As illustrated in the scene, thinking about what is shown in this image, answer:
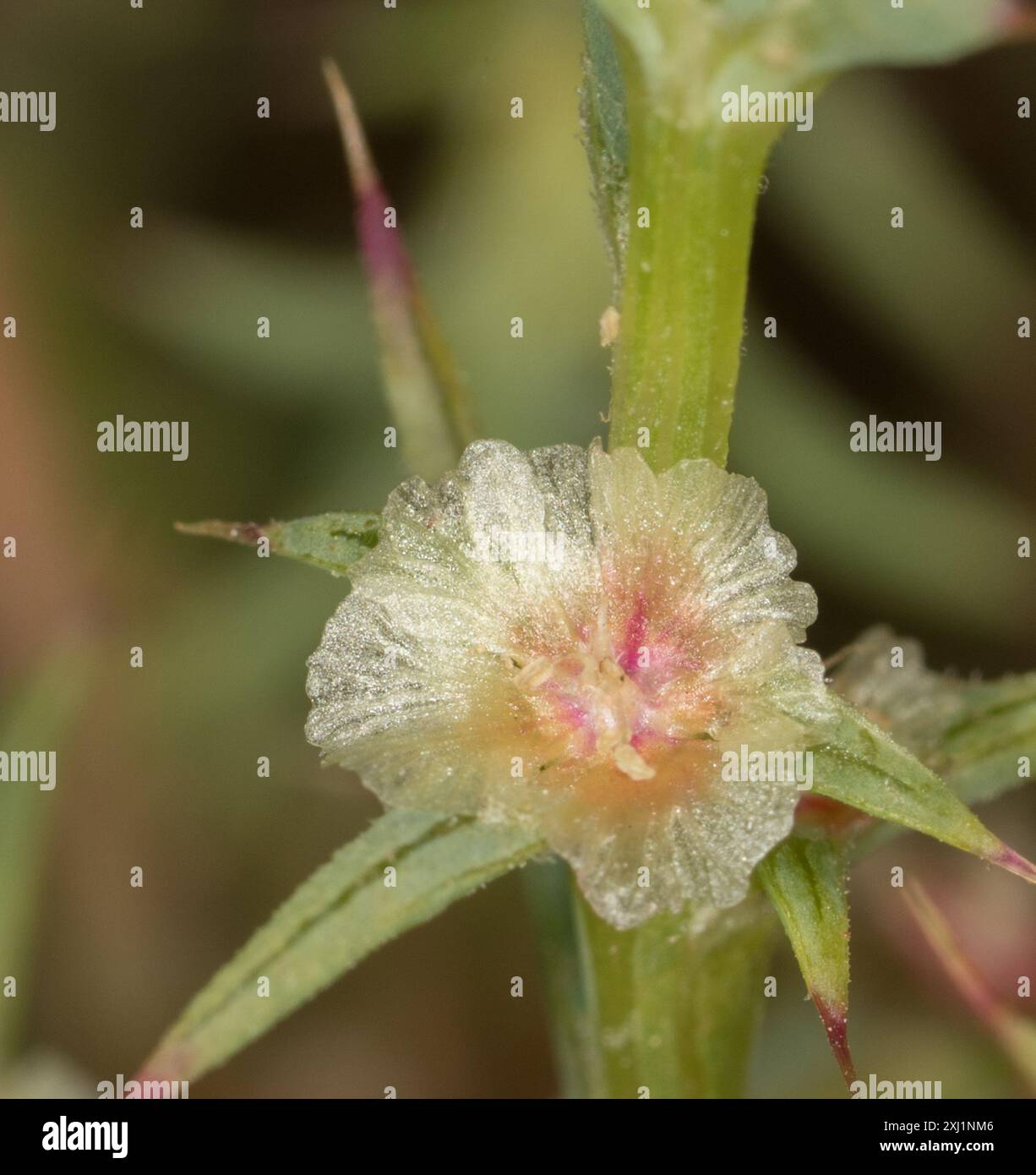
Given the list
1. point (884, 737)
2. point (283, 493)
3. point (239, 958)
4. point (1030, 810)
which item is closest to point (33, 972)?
point (283, 493)

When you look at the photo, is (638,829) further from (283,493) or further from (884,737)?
(283,493)

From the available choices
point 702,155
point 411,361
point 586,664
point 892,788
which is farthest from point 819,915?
point 411,361

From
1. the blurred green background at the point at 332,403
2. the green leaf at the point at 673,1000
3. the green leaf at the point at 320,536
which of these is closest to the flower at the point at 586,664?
the green leaf at the point at 320,536

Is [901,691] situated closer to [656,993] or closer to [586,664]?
[656,993]

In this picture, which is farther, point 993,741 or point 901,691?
point 901,691
